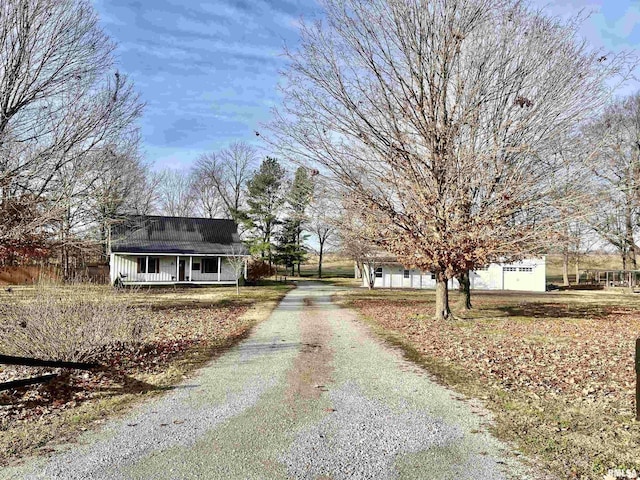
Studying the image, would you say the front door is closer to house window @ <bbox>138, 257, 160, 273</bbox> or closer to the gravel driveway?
house window @ <bbox>138, 257, 160, 273</bbox>

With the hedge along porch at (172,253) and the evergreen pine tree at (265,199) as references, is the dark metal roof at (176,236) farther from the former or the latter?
the evergreen pine tree at (265,199)

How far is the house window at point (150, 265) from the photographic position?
33.1 metres

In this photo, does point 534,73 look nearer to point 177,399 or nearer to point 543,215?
point 543,215

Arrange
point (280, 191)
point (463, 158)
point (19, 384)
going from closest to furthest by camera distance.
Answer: point (19, 384) < point (463, 158) < point (280, 191)

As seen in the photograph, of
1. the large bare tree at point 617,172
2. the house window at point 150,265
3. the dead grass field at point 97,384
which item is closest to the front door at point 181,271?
the house window at point 150,265

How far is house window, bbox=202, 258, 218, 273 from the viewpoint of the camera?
115 feet

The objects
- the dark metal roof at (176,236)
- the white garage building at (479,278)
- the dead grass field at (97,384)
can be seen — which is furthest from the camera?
the white garage building at (479,278)

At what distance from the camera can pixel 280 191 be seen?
46.2 metres

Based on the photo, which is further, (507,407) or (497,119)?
(497,119)

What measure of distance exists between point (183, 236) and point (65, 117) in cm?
2611

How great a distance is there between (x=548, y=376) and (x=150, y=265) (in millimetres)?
30766

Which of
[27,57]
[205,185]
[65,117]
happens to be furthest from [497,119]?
[205,185]

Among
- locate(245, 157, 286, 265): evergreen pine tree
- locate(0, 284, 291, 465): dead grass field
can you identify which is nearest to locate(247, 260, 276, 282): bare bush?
locate(245, 157, 286, 265): evergreen pine tree

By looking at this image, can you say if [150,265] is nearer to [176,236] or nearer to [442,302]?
[176,236]
